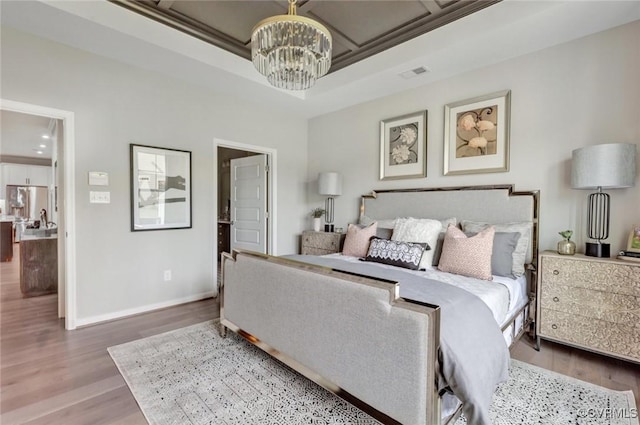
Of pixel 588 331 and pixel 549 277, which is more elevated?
pixel 549 277

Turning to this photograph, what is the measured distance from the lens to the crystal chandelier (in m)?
1.94

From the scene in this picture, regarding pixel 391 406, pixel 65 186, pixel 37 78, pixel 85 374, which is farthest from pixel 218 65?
pixel 391 406

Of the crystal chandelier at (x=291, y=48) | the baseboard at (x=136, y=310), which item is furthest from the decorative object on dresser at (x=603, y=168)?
the baseboard at (x=136, y=310)

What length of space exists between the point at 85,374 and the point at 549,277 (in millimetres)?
3579

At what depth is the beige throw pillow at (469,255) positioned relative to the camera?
7.68 ft

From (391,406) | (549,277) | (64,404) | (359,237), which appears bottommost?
(64,404)

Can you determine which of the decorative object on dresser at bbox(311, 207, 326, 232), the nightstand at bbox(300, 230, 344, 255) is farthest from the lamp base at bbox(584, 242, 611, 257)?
the decorative object on dresser at bbox(311, 207, 326, 232)

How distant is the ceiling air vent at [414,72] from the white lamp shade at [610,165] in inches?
64.5

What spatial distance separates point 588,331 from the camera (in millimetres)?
2246

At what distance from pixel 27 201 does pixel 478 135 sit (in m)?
12.3

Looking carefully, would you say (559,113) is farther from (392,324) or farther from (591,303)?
(392,324)

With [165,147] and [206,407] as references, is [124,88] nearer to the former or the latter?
[165,147]

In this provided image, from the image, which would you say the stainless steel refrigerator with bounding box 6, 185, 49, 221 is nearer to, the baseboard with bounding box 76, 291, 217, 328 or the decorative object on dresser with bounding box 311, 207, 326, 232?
the baseboard with bounding box 76, 291, 217, 328

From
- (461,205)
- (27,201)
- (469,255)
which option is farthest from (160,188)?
(27,201)
